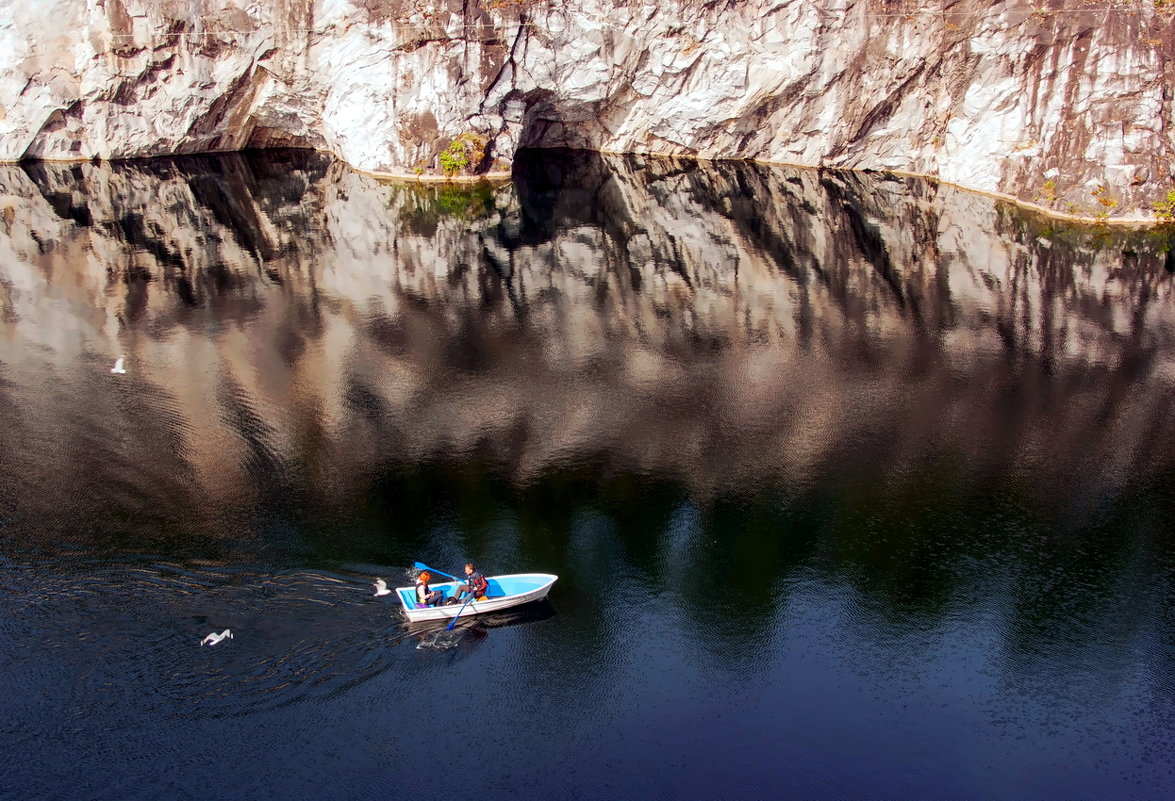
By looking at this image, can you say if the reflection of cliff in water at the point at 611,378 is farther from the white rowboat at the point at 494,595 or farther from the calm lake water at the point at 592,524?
the white rowboat at the point at 494,595

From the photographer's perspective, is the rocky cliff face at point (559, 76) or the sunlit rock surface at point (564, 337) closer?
the sunlit rock surface at point (564, 337)

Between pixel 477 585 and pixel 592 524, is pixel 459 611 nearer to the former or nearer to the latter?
pixel 477 585

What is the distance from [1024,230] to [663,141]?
3129 centimetres

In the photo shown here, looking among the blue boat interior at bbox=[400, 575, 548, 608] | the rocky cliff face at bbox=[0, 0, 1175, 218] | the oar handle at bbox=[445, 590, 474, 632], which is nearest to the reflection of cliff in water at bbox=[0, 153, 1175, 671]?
the blue boat interior at bbox=[400, 575, 548, 608]

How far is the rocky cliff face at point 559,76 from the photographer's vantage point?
68438mm

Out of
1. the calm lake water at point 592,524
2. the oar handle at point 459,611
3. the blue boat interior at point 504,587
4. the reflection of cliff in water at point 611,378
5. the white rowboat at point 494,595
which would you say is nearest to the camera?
the calm lake water at point 592,524

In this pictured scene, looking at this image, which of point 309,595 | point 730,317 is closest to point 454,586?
point 309,595

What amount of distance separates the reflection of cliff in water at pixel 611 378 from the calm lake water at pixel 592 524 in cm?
19

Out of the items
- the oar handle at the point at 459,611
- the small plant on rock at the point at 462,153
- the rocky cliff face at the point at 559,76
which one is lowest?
the oar handle at the point at 459,611

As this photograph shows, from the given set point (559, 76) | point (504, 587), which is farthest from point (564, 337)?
point (559, 76)

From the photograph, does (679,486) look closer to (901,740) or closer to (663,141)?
(901,740)

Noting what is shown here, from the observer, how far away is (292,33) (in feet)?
241

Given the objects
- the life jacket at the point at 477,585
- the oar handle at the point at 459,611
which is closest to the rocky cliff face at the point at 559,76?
the life jacket at the point at 477,585

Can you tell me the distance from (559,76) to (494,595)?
187 ft
